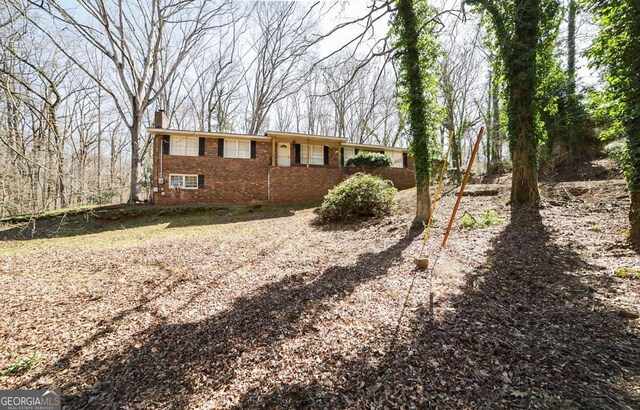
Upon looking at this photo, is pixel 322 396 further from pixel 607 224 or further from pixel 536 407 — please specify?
pixel 607 224

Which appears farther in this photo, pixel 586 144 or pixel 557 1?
pixel 586 144

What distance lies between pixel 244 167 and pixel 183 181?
369 centimetres

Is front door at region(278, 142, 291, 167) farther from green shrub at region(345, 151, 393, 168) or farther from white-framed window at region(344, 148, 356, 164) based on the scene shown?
green shrub at region(345, 151, 393, 168)

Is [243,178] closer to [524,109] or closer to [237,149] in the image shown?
[237,149]

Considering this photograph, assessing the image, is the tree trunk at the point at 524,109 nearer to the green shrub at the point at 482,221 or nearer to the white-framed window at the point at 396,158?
the green shrub at the point at 482,221

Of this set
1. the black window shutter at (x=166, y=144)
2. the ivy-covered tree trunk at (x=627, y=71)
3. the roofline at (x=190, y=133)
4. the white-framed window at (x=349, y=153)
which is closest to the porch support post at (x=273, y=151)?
the roofline at (x=190, y=133)

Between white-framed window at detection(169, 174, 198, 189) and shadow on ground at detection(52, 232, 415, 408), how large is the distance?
1344 cm

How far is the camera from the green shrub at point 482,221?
5914 mm

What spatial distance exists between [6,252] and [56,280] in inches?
187

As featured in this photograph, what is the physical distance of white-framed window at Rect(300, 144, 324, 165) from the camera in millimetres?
17578

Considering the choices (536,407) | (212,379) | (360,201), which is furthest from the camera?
(360,201)

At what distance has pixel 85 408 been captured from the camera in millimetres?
2055

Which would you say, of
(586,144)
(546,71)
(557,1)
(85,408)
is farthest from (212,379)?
(586,144)

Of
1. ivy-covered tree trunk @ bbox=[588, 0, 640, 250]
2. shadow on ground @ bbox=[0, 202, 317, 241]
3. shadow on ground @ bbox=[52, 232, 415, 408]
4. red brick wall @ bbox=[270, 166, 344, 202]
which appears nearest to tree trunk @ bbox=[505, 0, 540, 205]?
ivy-covered tree trunk @ bbox=[588, 0, 640, 250]
